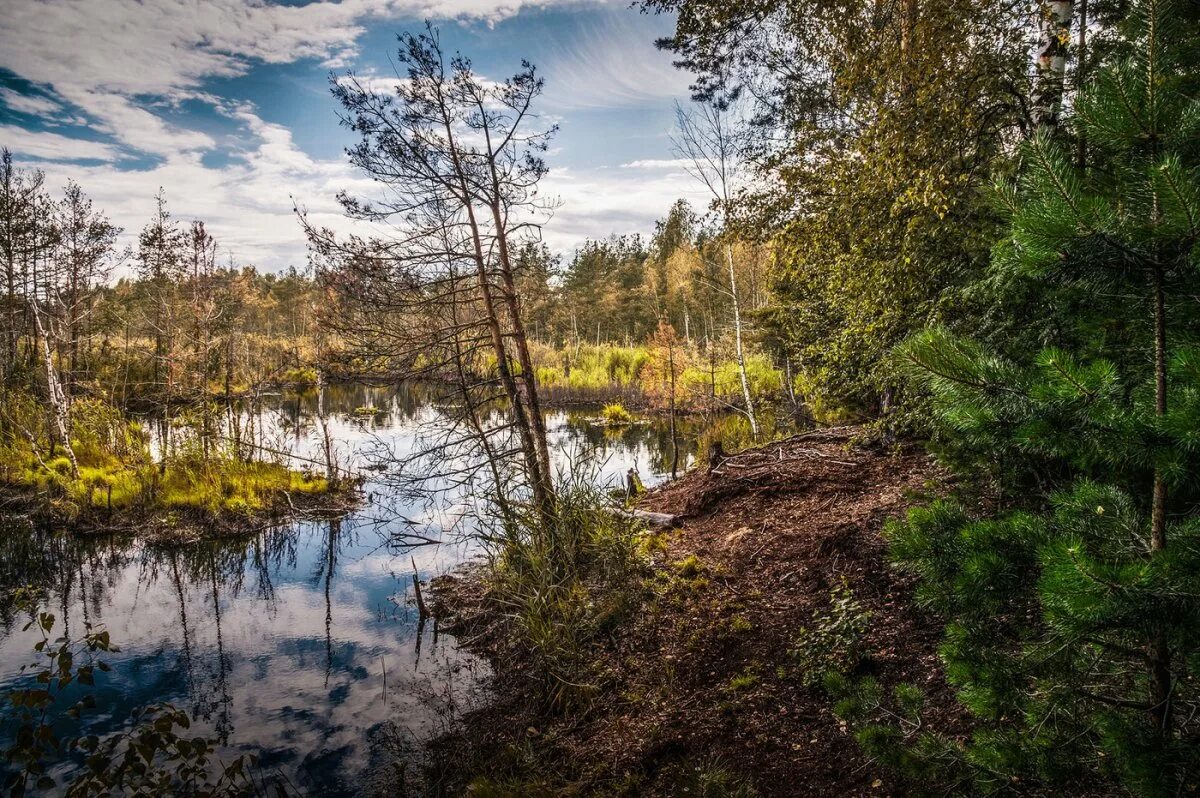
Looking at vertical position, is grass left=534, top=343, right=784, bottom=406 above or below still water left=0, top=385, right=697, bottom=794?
above

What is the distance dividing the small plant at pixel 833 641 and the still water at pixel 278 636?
3427mm

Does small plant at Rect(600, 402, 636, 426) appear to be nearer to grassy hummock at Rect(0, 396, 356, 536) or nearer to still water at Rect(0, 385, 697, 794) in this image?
grassy hummock at Rect(0, 396, 356, 536)

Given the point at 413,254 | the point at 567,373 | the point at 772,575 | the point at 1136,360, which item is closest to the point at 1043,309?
the point at 1136,360

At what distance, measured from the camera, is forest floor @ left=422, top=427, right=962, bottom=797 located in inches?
133

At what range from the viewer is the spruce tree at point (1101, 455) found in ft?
4.46

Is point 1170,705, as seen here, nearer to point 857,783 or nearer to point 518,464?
Result: point 857,783

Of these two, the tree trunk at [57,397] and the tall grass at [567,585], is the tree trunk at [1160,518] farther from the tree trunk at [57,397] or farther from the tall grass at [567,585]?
the tree trunk at [57,397]

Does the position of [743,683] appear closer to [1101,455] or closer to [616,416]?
[1101,455]

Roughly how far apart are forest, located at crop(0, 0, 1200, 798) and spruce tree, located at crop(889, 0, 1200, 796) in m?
0.01

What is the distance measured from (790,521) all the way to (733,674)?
2.89 metres

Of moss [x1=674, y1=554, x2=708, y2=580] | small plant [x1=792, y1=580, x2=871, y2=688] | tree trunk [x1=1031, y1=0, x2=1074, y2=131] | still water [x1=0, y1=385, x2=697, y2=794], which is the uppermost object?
tree trunk [x1=1031, y1=0, x2=1074, y2=131]

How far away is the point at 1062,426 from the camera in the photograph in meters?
1.67

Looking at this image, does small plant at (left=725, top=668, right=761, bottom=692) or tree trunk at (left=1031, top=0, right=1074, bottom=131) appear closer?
tree trunk at (left=1031, top=0, right=1074, bottom=131)

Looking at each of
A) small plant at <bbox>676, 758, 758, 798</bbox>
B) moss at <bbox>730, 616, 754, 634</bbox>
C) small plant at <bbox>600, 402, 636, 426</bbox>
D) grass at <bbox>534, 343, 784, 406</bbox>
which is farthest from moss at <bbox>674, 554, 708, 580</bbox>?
small plant at <bbox>600, 402, 636, 426</bbox>
